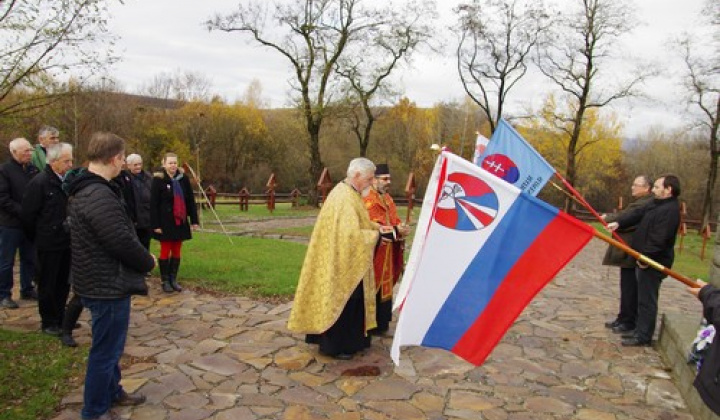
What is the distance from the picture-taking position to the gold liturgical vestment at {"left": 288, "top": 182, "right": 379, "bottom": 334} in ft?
16.0

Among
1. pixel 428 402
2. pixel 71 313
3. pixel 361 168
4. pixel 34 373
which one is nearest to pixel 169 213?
pixel 71 313

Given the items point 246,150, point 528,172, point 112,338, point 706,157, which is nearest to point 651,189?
point 528,172

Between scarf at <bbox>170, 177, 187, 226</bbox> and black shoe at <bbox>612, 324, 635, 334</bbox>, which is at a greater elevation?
scarf at <bbox>170, 177, 187, 226</bbox>

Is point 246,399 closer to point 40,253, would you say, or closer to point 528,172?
point 40,253

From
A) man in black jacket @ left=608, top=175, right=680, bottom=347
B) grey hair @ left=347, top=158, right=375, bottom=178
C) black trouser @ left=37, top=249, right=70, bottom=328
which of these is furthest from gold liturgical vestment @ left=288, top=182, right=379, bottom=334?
man in black jacket @ left=608, top=175, right=680, bottom=347

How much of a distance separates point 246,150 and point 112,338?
44.9 meters

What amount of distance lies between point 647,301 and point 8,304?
7.57 m

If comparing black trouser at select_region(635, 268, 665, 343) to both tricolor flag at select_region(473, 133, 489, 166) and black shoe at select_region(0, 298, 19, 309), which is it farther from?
black shoe at select_region(0, 298, 19, 309)

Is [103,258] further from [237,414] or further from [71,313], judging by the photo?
[71,313]

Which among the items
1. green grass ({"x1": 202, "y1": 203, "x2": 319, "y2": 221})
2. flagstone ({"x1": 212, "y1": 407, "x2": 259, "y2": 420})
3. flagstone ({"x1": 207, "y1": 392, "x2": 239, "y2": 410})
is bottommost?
flagstone ({"x1": 212, "y1": 407, "x2": 259, "y2": 420})

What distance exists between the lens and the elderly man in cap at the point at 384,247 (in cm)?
544

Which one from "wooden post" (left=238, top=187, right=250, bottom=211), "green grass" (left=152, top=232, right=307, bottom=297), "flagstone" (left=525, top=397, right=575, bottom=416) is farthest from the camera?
"wooden post" (left=238, top=187, right=250, bottom=211)

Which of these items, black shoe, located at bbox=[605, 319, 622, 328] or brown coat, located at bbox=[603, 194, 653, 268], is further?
black shoe, located at bbox=[605, 319, 622, 328]

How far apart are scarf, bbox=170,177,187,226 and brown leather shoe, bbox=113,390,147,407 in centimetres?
331
